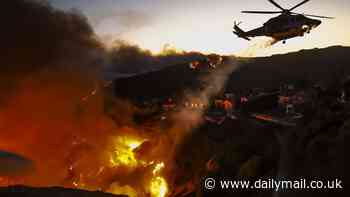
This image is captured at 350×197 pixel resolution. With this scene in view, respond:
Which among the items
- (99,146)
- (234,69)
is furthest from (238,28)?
(234,69)

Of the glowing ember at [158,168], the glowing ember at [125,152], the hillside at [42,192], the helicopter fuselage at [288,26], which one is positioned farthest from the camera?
the glowing ember at [125,152]

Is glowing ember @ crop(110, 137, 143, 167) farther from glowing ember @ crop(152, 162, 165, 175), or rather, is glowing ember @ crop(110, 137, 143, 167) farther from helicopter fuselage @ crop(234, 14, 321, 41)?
helicopter fuselage @ crop(234, 14, 321, 41)

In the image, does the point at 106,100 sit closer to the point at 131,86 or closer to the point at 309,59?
the point at 131,86

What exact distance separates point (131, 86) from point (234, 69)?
1068 inches

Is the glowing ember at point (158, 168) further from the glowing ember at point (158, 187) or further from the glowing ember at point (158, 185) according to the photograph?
the glowing ember at point (158, 187)

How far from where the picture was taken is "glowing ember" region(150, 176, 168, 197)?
97.4ft

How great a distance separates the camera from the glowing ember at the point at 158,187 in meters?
29.7

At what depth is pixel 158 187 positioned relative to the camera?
3031 centimetres

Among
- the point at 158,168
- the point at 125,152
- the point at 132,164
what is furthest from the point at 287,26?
the point at 125,152

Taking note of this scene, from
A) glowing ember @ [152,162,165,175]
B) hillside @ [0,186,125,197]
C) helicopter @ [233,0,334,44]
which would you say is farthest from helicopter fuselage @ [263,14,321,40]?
hillside @ [0,186,125,197]

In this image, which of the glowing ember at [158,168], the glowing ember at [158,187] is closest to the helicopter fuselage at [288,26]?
the glowing ember at [158,168]

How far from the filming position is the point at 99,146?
38406 millimetres

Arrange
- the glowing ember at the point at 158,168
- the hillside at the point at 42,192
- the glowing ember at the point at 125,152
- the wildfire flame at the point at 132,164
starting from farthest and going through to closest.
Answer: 1. the glowing ember at the point at 125,152
2. the glowing ember at the point at 158,168
3. the wildfire flame at the point at 132,164
4. the hillside at the point at 42,192

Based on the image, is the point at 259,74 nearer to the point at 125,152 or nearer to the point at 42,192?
the point at 125,152
